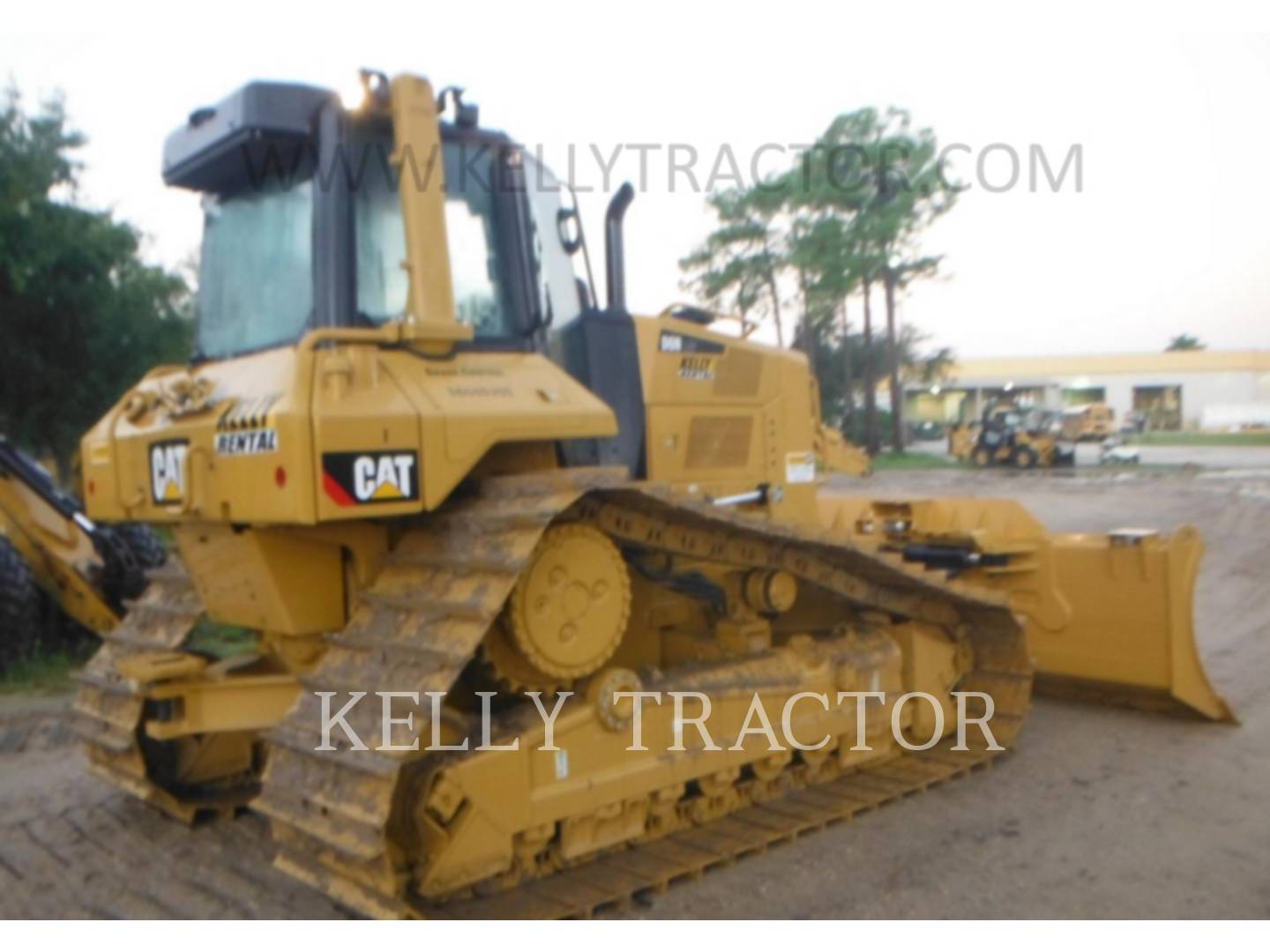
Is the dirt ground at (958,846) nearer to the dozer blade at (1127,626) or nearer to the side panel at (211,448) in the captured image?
the dozer blade at (1127,626)

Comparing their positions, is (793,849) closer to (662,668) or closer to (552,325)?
(662,668)

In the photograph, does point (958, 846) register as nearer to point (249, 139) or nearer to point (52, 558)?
point (249, 139)

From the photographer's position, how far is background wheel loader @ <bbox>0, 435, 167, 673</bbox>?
26.4ft

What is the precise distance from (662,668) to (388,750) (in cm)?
209

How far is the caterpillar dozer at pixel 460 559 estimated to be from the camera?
3.78 meters

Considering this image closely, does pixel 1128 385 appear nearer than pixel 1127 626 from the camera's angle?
No

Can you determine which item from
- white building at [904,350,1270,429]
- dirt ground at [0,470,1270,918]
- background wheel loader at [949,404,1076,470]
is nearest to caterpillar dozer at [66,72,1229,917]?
dirt ground at [0,470,1270,918]

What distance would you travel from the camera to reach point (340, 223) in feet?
13.5

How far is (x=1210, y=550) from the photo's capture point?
13.3 metres

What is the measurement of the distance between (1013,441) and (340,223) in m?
25.6

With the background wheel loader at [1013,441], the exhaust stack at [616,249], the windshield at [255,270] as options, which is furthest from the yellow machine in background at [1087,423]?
the windshield at [255,270]

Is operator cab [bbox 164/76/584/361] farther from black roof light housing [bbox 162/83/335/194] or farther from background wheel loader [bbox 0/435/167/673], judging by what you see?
background wheel loader [bbox 0/435/167/673]

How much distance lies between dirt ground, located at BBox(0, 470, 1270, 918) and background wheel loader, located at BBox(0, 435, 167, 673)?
134cm

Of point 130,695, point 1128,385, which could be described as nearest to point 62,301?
point 130,695
